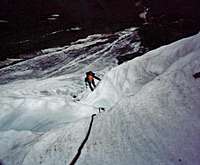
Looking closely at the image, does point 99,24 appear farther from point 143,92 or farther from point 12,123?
point 143,92

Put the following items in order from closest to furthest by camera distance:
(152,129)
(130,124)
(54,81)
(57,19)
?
(152,129), (130,124), (54,81), (57,19)

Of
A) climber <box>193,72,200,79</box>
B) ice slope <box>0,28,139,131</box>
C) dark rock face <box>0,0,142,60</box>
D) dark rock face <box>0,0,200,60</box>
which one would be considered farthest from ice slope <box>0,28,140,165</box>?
dark rock face <box>0,0,142,60</box>

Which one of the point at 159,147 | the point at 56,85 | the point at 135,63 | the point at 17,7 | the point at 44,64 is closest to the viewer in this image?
the point at 159,147

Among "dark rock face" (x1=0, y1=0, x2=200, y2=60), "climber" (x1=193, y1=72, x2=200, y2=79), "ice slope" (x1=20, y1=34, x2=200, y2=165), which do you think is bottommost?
"ice slope" (x1=20, y1=34, x2=200, y2=165)

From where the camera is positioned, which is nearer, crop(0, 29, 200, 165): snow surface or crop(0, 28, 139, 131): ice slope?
crop(0, 29, 200, 165): snow surface

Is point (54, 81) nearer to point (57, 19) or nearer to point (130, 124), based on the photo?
point (130, 124)

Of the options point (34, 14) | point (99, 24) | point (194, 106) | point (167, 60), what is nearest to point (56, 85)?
point (167, 60)

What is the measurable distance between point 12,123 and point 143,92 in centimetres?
416

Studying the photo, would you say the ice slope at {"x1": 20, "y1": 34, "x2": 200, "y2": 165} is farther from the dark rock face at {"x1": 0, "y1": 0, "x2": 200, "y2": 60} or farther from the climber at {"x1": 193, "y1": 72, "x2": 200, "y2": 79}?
the dark rock face at {"x1": 0, "y1": 0, "x2": 200, "y2": 60}

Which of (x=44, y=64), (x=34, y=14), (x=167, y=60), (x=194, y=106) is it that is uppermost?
(x=34, y=14)

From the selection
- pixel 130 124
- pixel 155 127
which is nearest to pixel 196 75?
pixel 155 127

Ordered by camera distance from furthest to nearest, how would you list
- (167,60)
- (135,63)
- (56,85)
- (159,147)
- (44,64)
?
(44,64) → (56,85) → (135,63) → (167,60) → (159,147)

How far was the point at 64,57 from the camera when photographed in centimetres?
1622

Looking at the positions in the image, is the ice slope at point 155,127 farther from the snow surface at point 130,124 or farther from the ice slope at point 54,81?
the ice slope at point 54,81
